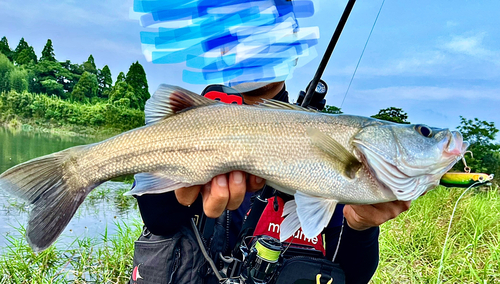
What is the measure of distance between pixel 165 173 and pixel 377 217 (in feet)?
3.86

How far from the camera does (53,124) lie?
3372cm

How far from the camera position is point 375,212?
1.75 metres

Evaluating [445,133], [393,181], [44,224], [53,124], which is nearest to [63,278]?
[44,224]

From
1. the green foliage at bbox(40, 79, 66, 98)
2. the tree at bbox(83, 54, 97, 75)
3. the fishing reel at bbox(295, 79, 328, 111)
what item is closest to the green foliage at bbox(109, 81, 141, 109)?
the green foliage at bbox(40, 79, 66, 98)

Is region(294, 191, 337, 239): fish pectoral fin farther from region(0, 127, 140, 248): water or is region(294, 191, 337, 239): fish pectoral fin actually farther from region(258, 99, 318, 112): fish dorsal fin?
region(0, 127, 140, 248): water

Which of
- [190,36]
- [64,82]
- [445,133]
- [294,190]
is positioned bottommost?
[294,190]

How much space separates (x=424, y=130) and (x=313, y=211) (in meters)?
0.72

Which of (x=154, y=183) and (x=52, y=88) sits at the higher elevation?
(x=52, y=88)

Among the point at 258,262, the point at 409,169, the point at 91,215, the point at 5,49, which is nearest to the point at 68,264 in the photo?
the point at 91,215

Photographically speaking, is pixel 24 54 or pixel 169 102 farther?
pixel 24 54

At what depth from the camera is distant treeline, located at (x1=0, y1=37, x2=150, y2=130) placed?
33312 mm

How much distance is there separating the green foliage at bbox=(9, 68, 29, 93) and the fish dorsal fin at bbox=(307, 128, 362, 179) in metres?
49.0

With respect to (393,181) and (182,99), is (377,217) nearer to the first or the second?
(393,181)

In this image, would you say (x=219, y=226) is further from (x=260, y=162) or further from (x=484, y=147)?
(x=484, y=147)
